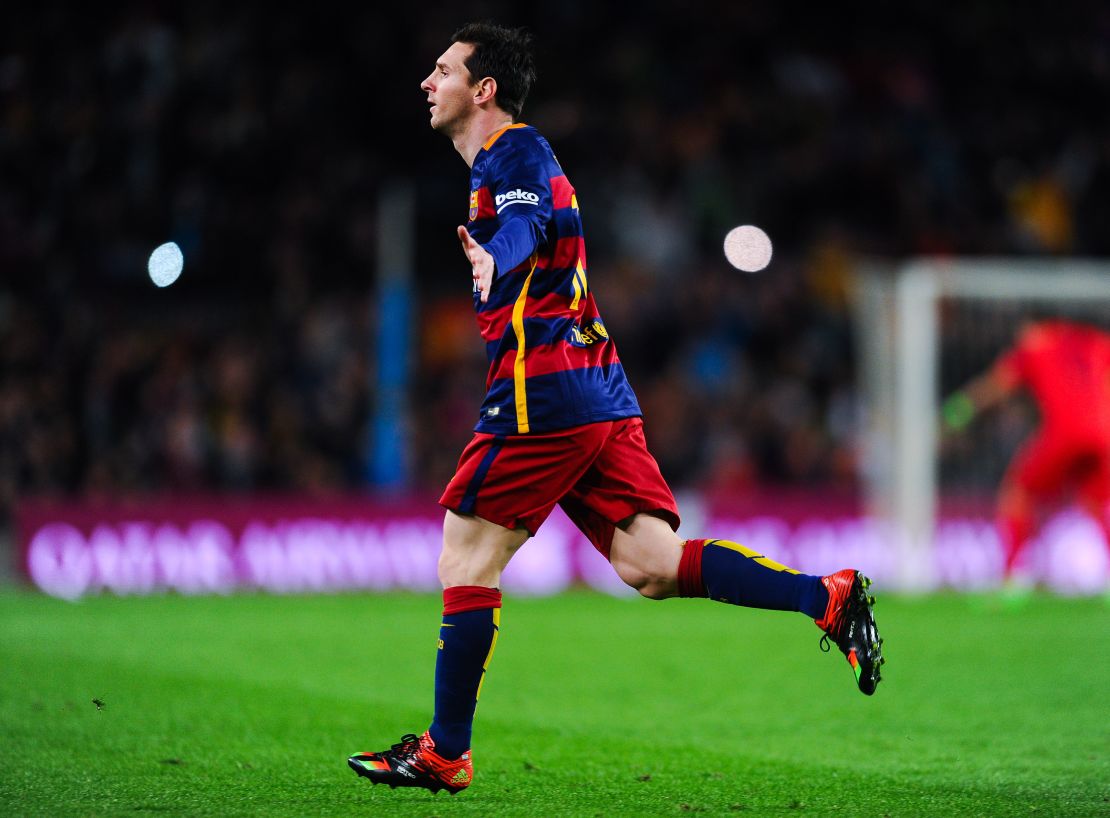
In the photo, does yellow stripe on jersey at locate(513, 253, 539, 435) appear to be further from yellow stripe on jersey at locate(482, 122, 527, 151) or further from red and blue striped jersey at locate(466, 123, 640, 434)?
yellow stripe on jersey at locate(482, 122, 527, 151)

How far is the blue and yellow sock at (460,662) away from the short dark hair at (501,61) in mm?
1371

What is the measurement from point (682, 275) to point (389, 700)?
10.2m

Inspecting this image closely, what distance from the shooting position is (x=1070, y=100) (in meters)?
19.1

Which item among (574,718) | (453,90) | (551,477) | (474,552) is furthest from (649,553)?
(574,718)

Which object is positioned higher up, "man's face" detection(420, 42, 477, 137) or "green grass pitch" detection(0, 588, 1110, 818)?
"man's face" detection(420, 42, 477, 137)

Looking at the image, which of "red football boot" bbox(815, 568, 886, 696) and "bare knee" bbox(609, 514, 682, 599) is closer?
"red football boot" bbox(815, 568, 886, 696)

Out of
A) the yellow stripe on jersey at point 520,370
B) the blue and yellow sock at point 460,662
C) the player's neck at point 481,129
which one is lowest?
the blue and yellow sock at point 460,662

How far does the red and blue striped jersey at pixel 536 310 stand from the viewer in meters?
4.14

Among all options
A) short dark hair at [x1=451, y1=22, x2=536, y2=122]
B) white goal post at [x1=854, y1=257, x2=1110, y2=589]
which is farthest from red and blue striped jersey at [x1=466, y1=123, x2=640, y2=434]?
white goal post at [x1=854, y1=257, x2=1110, y2=589]

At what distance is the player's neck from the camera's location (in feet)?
14.4

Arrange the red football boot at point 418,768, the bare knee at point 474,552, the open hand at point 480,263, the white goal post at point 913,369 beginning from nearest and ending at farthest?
1. the open hand at point 480,263
2. the red football boot at point 418,768
3. the bare knee at point 474,552
4. the white goal post at point 913,369

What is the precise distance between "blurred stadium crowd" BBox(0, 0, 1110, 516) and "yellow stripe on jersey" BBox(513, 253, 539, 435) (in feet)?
32.0

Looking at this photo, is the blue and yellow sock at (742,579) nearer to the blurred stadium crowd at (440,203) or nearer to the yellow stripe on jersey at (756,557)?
the yellow stripe on jersey at (756,557)

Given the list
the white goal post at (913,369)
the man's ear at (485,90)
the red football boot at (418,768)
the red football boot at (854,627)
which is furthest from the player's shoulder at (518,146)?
the white goal post at (913,369)
